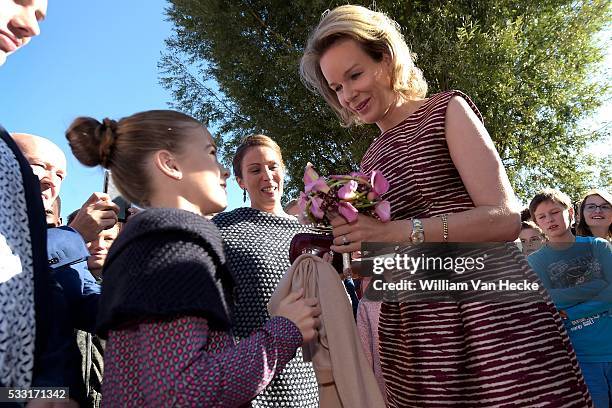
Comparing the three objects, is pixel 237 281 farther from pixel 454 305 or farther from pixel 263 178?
pixel 263 178

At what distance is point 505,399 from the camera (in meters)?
1.70

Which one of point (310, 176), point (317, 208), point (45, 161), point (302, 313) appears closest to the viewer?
point (302, 313)

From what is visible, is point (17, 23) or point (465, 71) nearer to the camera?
point (17, 23)

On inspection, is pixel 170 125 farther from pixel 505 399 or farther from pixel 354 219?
pixel 505 399

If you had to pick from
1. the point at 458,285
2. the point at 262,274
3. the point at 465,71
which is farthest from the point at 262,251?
the point at 465,71

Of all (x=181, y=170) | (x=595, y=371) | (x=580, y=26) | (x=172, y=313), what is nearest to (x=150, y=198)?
(x=181, y=170)

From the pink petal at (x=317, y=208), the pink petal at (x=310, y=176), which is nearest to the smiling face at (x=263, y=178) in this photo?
the pink petal at (x=310, y=176)

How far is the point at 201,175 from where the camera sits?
1.86 m

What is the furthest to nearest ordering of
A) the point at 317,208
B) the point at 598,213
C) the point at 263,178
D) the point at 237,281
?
the point at 598,213, the point at 263,178, the point at 317,208, the point at 237,281

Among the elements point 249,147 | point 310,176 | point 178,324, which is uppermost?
point 249,147

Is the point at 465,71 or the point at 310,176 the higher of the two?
the point at 465,71

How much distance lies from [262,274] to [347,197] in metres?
1.27

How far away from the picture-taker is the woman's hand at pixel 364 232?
6.15 feet

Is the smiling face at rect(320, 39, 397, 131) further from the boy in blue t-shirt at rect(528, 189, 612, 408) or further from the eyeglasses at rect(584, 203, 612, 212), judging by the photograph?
the eyeglasses at rect(584, 203, 612, 212)
